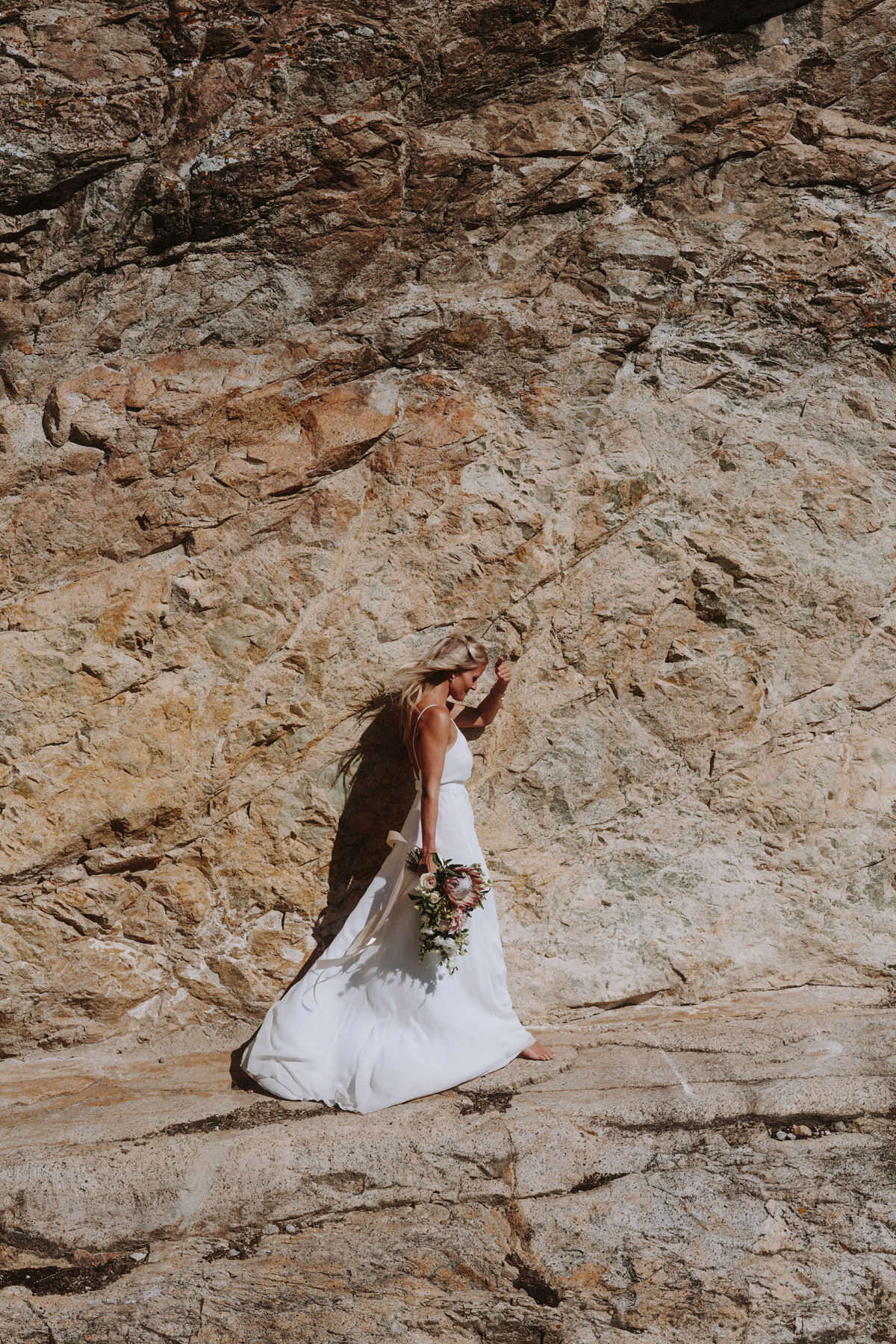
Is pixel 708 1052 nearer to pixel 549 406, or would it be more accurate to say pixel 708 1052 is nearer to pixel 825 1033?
pixel 825 1033

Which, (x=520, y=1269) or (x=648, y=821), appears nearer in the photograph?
(x=520, y=1269)

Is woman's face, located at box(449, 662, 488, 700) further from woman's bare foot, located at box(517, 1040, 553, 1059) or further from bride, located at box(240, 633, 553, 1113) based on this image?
woman's bare foot, located at box(517, 1040, 553, 1059)

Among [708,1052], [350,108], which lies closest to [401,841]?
[708,1052]

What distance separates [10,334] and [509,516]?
2.90 metres

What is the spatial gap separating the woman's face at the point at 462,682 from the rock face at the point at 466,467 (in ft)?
1.36

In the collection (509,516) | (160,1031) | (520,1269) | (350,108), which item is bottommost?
(160,1031)

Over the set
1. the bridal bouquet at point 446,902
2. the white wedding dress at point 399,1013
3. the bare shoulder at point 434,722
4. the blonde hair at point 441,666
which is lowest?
the white wedding dress at point 399,1013

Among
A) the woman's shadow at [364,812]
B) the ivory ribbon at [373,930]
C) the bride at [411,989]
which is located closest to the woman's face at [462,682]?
the bride at [411,989]

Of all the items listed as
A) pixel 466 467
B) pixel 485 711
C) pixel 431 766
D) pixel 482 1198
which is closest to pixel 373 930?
pixel 431 766

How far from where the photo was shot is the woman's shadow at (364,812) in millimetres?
5473

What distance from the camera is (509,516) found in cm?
564

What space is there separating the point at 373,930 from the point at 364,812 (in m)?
0.65

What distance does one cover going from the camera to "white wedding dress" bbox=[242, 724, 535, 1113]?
4812 millimetres

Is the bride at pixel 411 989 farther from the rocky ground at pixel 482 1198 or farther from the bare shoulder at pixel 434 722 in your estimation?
the rocky ground at pixel 482 1198
